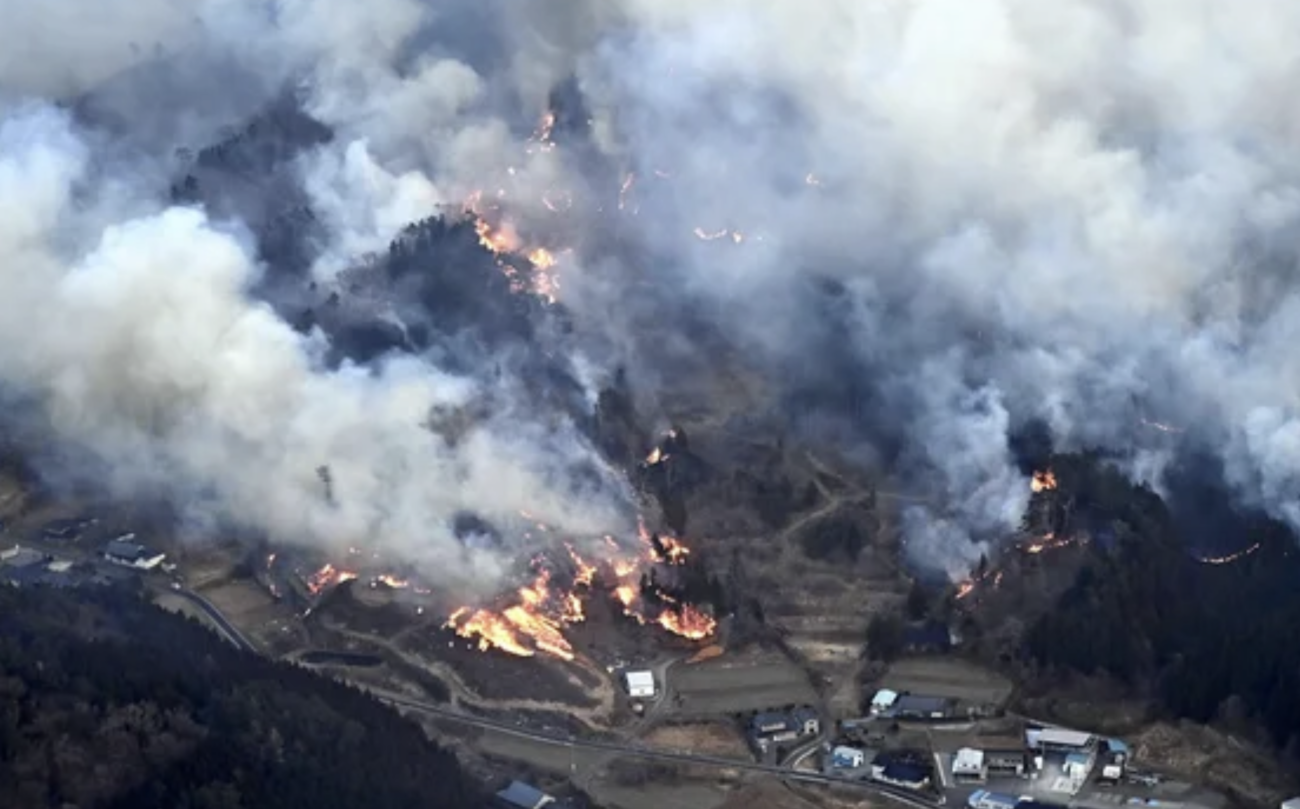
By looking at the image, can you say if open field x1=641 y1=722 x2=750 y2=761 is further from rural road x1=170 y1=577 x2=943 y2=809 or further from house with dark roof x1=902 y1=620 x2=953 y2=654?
house with dark roof x1=902 y1=620 x2=953 y2=654

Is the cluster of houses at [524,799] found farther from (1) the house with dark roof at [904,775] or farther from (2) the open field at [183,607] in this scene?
(2) the open field at [183,607]

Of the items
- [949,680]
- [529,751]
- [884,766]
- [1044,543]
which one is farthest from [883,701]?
[529,751]

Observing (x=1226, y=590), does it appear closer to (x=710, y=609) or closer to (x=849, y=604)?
(x=849, y=604)

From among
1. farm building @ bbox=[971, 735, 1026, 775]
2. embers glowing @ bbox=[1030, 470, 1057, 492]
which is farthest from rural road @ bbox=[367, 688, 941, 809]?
embers glowing @ bbox=[1030, 470, 1057, 492]

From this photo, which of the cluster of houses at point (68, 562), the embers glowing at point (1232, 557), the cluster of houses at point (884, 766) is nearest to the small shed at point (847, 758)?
the cluster of houses at point (884, 766)

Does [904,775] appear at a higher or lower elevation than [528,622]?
lower

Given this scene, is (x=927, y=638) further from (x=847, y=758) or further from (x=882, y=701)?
(x=847, y=758)
